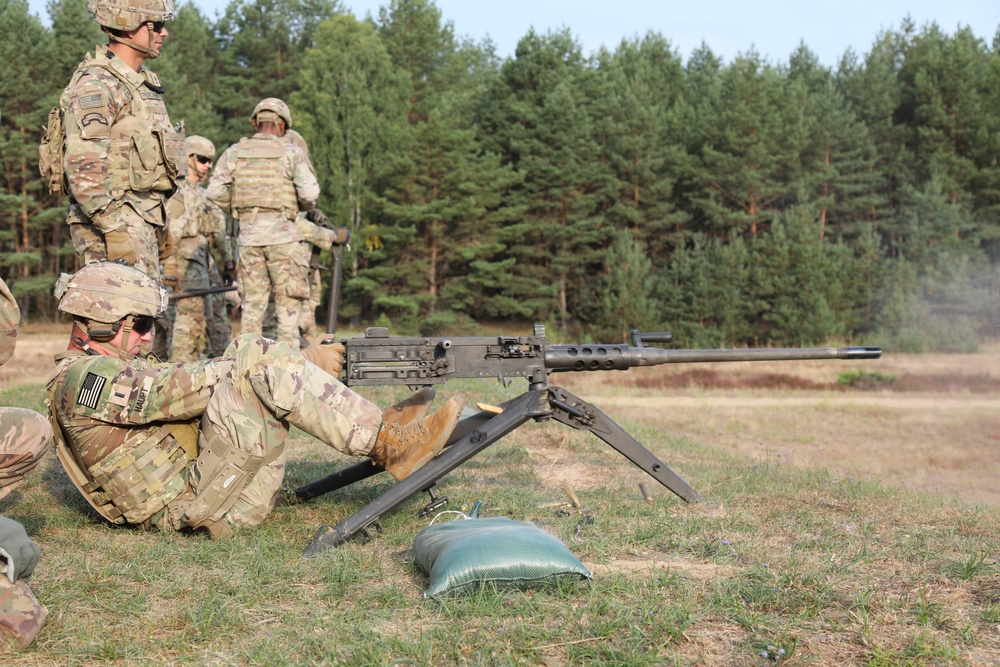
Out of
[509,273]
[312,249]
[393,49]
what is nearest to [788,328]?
[509,273]

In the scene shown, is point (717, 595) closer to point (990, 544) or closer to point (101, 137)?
point (990, 544)

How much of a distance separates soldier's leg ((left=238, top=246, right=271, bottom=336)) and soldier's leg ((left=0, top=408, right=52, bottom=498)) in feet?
20.1

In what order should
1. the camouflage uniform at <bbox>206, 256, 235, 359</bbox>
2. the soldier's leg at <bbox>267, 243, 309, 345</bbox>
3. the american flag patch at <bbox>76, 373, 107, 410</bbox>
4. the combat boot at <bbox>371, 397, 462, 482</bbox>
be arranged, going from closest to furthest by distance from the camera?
the american flag patch at <bbox>76, 373, 107, 410</bbox> < the combat boot at <bbox>371, 397, 462, 482</bbox> < the soldier's leg at <bbox>267, 243, 309, 345</bbox> < the camouflage uniform at <bbox>206, 256, 235, 359</bbox>

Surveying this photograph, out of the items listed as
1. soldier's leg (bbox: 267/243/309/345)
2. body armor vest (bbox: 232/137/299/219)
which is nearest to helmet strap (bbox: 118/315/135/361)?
soldier's leg (bbox: 267/243/309/345)

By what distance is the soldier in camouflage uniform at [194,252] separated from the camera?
10477 mm

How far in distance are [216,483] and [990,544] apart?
13.9ft

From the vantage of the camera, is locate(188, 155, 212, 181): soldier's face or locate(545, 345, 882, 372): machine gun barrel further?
locate(188, 155, 212, 181): soldier's face

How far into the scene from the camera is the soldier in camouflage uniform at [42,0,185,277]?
6480mm

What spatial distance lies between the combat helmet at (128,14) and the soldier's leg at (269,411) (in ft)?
11.0

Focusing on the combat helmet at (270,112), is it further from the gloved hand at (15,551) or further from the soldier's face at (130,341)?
the gloved hand at (15,551)

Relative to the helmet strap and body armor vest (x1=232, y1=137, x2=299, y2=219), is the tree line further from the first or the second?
the helmet strap

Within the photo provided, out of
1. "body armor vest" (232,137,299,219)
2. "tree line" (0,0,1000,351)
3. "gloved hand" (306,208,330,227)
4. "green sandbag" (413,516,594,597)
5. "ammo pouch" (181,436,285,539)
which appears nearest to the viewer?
"green sandbag" (413,516,594,597)

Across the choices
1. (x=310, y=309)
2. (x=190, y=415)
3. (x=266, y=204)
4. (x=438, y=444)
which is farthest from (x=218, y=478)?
(x=310, y=309)

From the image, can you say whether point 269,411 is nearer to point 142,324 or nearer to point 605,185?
point 142,324
